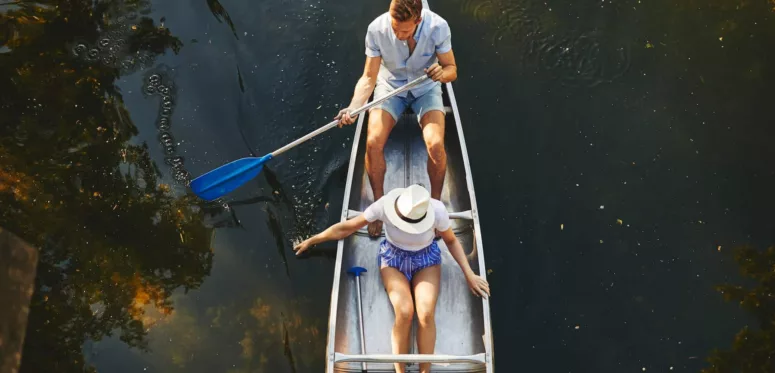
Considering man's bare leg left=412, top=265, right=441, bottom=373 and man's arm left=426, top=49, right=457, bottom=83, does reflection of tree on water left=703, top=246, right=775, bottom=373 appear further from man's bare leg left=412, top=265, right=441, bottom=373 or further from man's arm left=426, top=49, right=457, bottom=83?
man's arm left=426, top=49, right=457, bottom=83

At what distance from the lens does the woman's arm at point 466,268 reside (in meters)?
6.43

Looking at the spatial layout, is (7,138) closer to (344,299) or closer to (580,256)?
(344,299)

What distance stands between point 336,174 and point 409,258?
2.10 m

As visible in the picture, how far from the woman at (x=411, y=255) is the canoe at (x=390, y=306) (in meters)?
0.20

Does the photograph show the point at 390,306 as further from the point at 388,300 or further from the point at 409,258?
the point at 409,258

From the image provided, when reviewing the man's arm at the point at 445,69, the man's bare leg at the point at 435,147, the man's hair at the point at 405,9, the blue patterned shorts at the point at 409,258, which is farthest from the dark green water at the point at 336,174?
the man's hair at the point at 405,9

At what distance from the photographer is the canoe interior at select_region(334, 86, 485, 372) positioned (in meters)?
6.70

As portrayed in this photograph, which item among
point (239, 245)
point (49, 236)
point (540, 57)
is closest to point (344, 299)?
point (239, 245)

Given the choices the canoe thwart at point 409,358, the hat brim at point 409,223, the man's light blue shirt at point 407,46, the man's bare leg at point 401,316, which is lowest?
the canoe thwart at point 409,358

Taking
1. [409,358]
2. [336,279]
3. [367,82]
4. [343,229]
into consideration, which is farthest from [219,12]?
[409,358]

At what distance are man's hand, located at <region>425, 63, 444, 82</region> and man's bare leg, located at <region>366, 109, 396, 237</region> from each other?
789mm

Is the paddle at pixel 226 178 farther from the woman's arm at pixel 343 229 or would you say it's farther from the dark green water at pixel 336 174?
the woman's arm at pixel 343 229

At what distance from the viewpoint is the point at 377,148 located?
725 centimetres

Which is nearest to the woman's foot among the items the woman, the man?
the man
